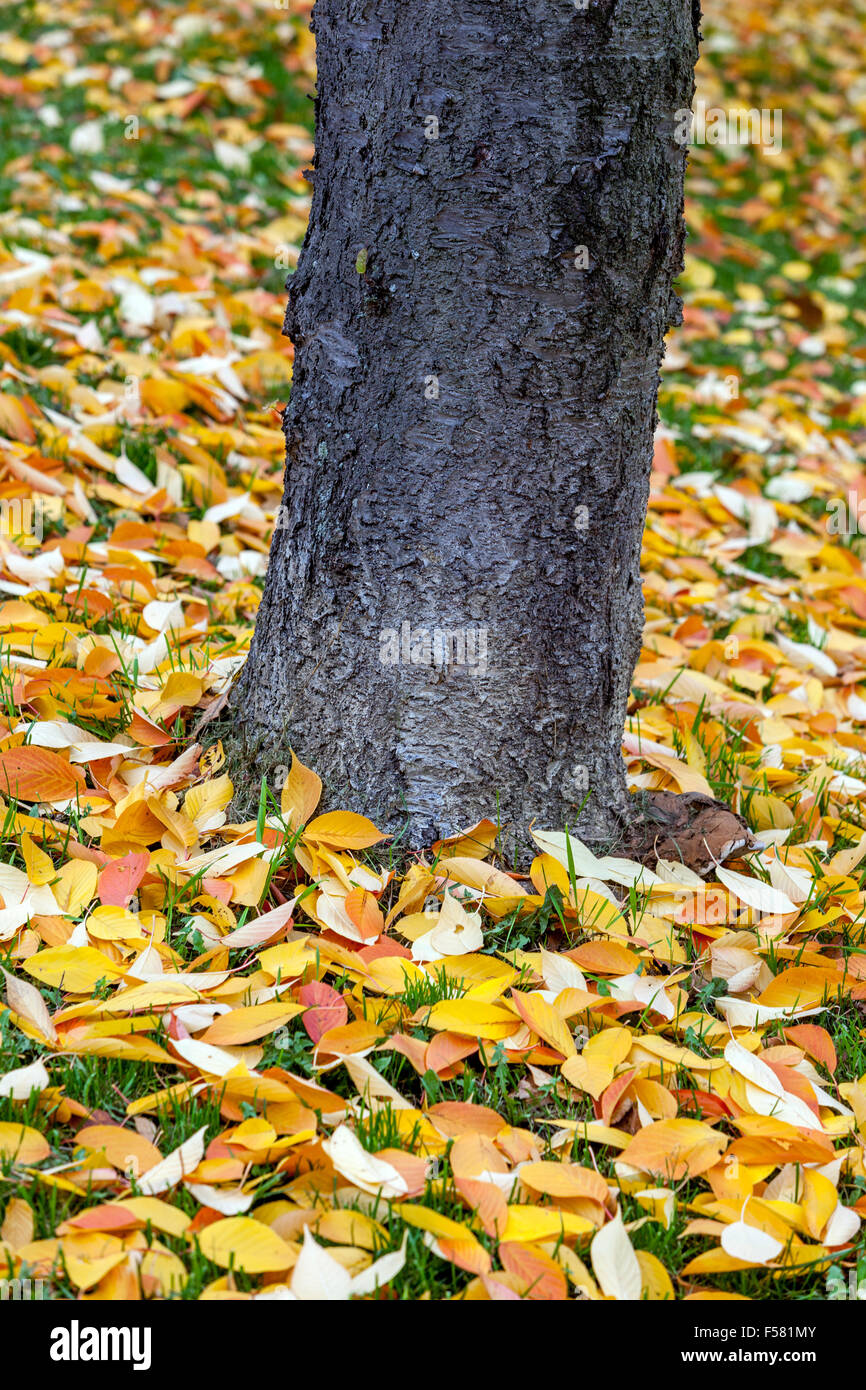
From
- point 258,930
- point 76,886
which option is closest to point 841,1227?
point 258,930

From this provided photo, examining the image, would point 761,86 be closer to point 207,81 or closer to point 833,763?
point 207,81

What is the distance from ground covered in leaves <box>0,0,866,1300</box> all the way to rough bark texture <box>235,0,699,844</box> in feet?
0.50

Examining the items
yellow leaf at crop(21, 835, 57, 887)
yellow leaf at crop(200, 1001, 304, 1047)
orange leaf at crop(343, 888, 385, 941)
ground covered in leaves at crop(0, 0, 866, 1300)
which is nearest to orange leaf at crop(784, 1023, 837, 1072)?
ground covered in leaves at crop(0, 0, 866, 1300)

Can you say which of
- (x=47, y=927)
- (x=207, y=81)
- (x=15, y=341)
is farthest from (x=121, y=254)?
(x=47, y=927)

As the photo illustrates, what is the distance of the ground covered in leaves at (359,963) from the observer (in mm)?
1416

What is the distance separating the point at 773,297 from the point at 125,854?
4.84 meters

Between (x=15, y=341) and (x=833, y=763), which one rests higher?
(x=15, y=341)

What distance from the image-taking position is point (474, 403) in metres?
1.82

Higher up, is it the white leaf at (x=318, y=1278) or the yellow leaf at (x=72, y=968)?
the yellow leaf at (x=72, y=968)

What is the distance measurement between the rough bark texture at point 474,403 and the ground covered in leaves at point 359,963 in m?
0.15

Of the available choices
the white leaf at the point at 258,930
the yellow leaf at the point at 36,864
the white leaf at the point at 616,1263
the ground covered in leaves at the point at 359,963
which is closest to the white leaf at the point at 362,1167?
the ground covered in leaves at the point at 359,963

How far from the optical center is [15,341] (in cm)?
353

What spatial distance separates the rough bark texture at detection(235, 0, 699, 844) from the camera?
5.65 feet

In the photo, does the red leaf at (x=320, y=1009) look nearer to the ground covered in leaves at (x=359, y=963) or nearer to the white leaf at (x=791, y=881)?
the ground covered in leaves at (x=359, y=963)
